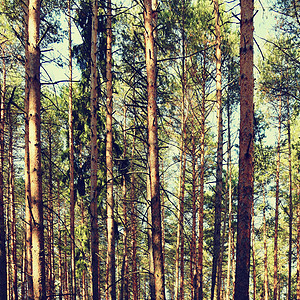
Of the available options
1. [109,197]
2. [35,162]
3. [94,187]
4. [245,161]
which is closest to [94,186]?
[94,187]

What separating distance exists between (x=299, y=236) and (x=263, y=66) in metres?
10.3

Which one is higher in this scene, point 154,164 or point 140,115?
point 140,115

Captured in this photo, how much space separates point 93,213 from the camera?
24.3 feet

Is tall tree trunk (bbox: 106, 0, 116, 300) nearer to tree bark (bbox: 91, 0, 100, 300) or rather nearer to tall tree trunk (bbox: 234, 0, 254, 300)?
tree bark (bbox: 91, 0, 100, 300)

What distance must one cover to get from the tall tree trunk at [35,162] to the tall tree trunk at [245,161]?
3.00m

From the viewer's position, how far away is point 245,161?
4777 mm

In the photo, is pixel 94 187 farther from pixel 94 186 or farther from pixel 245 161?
pixel 245 161

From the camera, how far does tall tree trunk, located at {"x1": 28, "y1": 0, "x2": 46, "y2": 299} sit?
4062mm

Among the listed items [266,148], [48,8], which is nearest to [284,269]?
[266,148]

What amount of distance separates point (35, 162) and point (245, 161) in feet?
11.0

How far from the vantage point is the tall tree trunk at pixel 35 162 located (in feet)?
13.3

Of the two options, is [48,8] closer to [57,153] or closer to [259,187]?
[57,153]

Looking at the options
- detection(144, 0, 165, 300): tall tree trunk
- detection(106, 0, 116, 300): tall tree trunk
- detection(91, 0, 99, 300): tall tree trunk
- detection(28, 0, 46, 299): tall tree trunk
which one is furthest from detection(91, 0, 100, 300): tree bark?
detection(28, 0, 46, 299): tall tree trunk

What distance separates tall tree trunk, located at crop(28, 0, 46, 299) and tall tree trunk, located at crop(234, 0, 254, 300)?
9.84 ft
